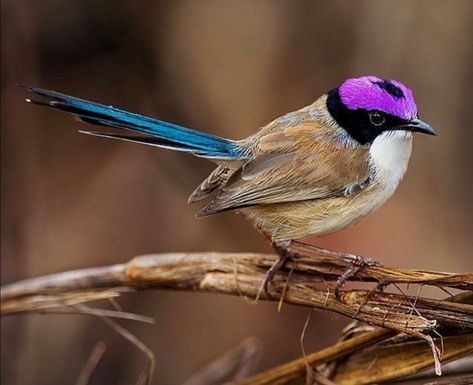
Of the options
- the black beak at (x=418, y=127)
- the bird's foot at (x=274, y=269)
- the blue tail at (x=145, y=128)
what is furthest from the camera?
the black beak at (x=418, y=127)

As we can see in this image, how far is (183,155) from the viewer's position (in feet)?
15.7

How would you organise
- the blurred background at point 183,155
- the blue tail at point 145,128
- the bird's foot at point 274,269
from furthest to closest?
the blurred background at point 183,155, the bird's foot at point 274,269, the blue tail at point 145,128

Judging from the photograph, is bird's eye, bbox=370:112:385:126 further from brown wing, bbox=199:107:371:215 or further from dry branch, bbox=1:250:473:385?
dry branch, bbox=1:250:473:385

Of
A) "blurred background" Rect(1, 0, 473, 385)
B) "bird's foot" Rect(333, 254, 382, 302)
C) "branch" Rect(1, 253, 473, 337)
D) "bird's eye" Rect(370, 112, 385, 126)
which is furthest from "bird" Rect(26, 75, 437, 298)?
"blurred background" Rect(1, 0, 473, 385)

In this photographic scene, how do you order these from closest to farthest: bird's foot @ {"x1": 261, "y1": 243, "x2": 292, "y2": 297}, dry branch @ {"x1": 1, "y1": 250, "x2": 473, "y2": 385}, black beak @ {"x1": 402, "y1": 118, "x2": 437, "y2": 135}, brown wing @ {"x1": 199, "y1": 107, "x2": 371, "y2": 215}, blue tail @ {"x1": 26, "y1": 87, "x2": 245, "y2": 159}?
dry branch @ {"x1": 1, "y1": 250, "x2": 473, "y2": 385}
blue tail @ {"x1": 26, "y1": 87, "x2": 245, "y2": 159}
bird's foot @ {"x1": 261, "y1": 243, "x2": 292, "y2": 297}
black beak @ {"x1": 402, "y1": 118, "x2": 437, "y2": 135}
brown wing @ {"x1": 199, "y1": 107, "x2": 371, "y2": 215}

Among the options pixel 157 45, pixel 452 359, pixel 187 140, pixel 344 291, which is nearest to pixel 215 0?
pixel 157 45

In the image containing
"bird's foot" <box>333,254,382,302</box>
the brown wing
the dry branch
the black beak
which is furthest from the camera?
the brown wing

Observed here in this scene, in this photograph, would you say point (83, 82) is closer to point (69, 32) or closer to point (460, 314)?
point (69, 32)

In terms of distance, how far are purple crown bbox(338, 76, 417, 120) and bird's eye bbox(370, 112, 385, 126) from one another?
21 millimetres

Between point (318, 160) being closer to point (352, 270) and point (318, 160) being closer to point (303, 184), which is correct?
point (303, 184)

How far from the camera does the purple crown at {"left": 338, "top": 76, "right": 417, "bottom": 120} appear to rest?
2451mm

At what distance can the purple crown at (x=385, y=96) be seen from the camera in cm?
245

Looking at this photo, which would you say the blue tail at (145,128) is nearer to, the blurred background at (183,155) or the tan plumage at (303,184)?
the tan plumage at (303,184)

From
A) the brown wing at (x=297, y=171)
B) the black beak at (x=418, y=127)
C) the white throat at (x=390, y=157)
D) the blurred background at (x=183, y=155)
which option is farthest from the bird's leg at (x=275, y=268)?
the blurred background at (x=183, y=155)
